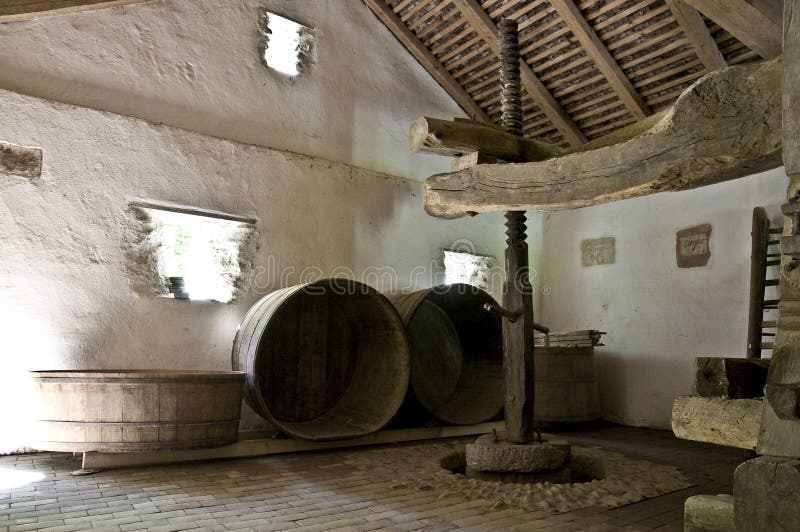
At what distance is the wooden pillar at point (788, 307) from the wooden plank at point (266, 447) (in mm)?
2481

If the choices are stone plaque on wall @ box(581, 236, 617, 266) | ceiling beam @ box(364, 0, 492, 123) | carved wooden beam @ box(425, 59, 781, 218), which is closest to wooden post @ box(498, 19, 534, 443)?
carved wooden beam @ box(425, 59, 781, 218)

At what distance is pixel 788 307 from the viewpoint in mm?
1900

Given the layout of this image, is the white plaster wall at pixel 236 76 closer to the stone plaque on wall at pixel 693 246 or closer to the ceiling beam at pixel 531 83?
the ceiling beam at pixel 531 83

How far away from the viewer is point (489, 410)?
18.0 ft

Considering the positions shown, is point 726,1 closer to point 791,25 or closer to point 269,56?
point 791,25

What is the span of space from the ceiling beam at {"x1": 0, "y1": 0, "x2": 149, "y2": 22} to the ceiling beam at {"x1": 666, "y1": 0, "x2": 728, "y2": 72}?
15.0 feet

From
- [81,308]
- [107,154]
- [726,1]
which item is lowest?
[81,308]

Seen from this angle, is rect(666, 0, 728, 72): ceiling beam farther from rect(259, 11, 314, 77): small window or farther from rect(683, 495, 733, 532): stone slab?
rect(683, 495, 733, 532): stone slab

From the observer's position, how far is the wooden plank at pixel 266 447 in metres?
3.74

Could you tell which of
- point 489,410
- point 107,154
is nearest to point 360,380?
point 489,410

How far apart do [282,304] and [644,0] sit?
3.87 m

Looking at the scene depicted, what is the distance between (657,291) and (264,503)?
4391 millimetres

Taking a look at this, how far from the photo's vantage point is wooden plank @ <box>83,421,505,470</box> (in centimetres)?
374

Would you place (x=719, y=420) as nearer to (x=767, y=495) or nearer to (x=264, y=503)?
(x=767, y=495)
